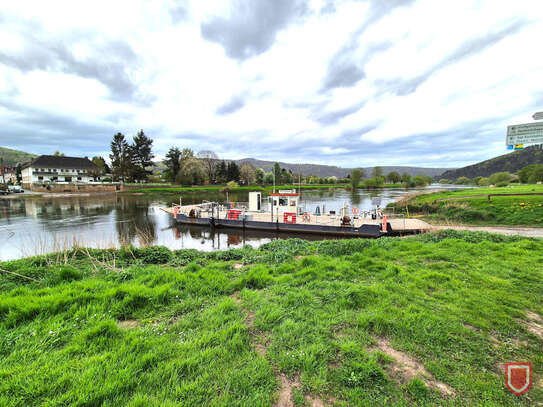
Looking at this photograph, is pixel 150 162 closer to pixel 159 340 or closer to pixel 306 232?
pixel 306 232

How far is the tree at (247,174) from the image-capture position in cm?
8350

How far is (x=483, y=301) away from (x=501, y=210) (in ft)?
65.6

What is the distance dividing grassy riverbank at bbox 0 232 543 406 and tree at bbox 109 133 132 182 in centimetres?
6994

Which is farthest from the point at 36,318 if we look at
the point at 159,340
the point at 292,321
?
the point at 292,321

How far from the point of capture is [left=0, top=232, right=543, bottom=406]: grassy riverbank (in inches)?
78.7

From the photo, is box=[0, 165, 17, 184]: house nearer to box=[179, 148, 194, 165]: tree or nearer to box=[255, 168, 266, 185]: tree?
box=[179, 148, 194, 165]: tree

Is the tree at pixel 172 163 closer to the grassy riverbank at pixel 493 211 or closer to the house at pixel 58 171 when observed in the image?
the house at pixel 58 171

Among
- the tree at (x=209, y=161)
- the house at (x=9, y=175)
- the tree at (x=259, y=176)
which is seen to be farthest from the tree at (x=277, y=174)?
the house at (x=9, y=175)

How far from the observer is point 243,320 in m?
3.23

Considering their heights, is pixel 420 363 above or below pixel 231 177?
below

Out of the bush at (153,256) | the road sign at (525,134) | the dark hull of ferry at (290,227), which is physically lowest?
the dark hull of ferry at (290,227)

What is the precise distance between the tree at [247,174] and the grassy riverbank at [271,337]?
79727 mm

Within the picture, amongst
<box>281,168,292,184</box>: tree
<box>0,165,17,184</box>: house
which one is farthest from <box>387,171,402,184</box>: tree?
<box>0,165,17,184</box>: house

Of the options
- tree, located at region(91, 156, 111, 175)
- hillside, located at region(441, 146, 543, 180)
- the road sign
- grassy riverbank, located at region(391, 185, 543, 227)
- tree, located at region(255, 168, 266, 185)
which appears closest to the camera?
the road sign
